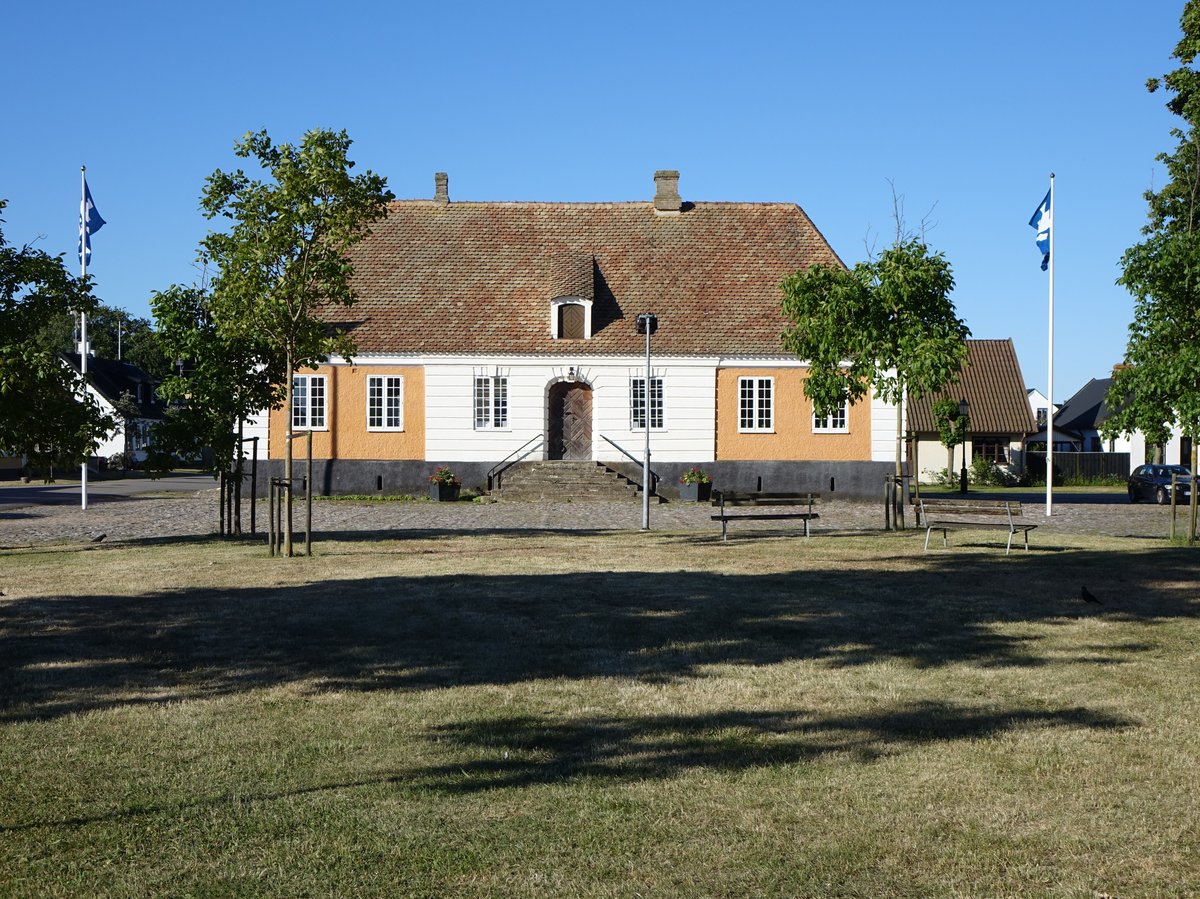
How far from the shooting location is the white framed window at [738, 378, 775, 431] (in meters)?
38.9

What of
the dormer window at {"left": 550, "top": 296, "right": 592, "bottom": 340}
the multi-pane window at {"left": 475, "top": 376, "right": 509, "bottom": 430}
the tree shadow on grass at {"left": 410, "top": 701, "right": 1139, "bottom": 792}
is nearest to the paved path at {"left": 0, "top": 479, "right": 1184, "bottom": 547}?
the multi-pane window at {"left": 475, "top": 376, "right": 509, "bottom": 430}

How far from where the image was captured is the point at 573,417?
1545 inches

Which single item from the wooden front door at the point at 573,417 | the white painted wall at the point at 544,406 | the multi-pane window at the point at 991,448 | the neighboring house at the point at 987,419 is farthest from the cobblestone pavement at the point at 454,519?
the multi-pane window at the point at 991,448

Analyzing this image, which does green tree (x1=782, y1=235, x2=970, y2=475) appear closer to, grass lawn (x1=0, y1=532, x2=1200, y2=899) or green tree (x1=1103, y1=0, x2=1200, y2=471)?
green tree (x1=1103, y1=0, x2=1200, y2=471)

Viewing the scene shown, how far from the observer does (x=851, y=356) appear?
24.7m

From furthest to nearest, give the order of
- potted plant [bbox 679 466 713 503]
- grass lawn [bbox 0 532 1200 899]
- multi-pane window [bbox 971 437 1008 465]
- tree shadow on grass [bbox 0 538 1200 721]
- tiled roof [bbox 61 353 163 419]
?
1. tiled roof [bbox 61 353 163 419]
2. multi-pane window [bbox 971 437 1008 465]
3. potted plant [bbox 679 466 713 503]
4. tree shadow on grass [bbox 0 538 1200 721]
5. grass lawn [bbox 0 532 1200 899]

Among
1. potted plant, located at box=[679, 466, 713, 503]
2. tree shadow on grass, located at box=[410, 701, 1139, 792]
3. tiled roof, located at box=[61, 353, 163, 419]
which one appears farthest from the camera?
tiled roof, located at box=[61, 353, 163, 419]

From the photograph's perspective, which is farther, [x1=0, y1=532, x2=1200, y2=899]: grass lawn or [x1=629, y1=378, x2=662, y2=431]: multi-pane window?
[x1=629, y1=378, x2=662, y2=431]: multi-pane window

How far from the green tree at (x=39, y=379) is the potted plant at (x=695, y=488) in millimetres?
20208

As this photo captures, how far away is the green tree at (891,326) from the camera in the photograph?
2312cm

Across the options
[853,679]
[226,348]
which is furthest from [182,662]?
[226,348]

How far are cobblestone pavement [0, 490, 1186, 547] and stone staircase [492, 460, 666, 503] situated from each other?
126 cm

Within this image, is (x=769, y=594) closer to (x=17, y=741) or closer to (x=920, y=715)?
(x=920, y=715)

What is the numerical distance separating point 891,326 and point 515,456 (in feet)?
56.7
